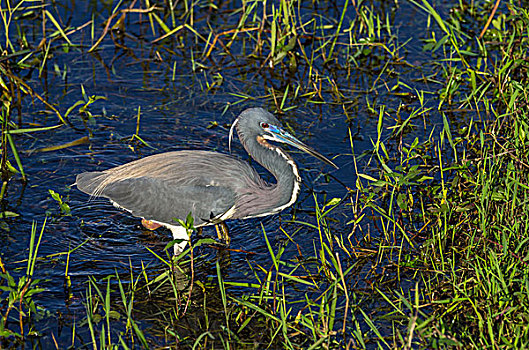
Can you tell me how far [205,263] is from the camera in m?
5.78

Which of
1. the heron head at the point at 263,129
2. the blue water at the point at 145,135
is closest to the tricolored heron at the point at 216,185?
the heron head at the point at 263,129

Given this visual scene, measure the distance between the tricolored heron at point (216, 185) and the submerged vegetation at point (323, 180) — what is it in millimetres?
281

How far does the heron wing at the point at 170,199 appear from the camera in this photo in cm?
589

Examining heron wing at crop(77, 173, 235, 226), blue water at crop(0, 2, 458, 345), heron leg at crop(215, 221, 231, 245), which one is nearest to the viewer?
blue water at crop(0, 2, 458, 345)

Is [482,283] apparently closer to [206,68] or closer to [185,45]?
[206,68]

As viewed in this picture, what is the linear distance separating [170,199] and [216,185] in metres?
0.36

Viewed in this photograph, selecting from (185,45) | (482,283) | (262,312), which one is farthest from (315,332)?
(185,45)

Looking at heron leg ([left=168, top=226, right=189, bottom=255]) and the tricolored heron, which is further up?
the tricolored heron

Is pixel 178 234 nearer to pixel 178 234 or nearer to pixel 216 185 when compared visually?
pixel 178 234

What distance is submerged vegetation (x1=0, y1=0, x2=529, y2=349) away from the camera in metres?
4.86

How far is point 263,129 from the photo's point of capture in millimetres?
5973

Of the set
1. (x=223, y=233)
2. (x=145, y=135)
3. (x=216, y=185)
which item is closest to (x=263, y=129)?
(x=216, y=185)

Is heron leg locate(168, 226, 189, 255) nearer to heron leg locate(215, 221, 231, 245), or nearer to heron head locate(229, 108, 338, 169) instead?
heron leg locate(215, 221, 231, 245)

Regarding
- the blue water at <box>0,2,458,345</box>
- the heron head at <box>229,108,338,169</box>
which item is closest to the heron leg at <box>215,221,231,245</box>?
the blue water at <box>0,2,458,345</box>
